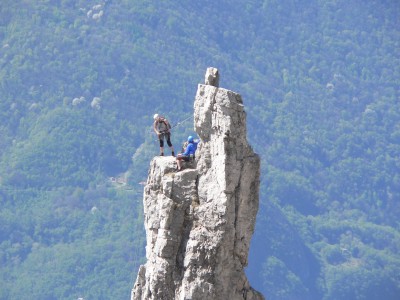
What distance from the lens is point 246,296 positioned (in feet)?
185

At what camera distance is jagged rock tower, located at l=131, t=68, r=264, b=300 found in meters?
55.7

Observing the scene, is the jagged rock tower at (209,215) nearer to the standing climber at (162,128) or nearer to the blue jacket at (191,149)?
the blue jacket at (191,149)

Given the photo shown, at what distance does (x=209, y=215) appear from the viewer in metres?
56.0

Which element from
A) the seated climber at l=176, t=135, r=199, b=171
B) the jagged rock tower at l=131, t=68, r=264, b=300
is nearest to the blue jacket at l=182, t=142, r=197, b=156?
the seated climber at l=176, t=135, r=199, b=171

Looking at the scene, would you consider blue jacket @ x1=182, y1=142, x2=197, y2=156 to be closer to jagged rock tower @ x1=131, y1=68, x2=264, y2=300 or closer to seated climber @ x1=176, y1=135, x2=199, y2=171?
seated climber @ x1=176, y1=135, x2=199, y2=171

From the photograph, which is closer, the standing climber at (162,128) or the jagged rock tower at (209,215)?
the jagged rock tower at (209,215)

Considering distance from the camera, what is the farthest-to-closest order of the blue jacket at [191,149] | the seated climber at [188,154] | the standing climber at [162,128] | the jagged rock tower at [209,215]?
the standing climber at [162,128] → the blue jacket at [191,149] → the seated climber at [188,154] → the jagged rock tower at [209,215]

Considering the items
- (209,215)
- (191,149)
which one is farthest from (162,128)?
(209,215)

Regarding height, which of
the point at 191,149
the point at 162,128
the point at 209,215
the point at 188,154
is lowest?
the point at 209,215

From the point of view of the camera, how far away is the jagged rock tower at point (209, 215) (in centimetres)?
5569

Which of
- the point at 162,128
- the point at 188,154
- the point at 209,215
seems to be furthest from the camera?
the point at 162,128

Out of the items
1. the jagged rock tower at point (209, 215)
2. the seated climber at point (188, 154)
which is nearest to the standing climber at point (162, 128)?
the seated climber at point (188, 154)

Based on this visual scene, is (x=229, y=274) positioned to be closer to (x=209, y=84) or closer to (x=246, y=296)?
(x=246, y=296)

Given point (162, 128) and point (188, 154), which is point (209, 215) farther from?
point (162, 128)
